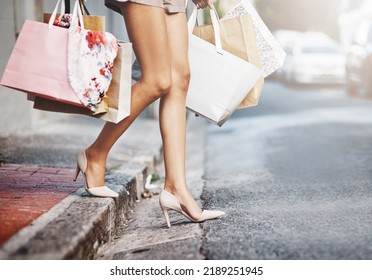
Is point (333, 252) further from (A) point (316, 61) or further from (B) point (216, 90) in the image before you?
(A) point (316, 61)

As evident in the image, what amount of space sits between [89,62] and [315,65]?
1647 cm

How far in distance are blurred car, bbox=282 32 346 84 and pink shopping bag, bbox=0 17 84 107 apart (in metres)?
16.1

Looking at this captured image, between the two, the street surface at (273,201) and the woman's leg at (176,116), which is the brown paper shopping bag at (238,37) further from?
the street surface at (273,201)

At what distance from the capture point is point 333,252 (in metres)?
2.32

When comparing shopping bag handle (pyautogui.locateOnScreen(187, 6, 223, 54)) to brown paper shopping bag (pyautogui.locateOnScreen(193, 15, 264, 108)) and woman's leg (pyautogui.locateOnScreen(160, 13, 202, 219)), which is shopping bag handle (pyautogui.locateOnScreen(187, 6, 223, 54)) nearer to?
brown paper shopping bag (pyautogui.locateOnScreen(193, 15, 264, 108))

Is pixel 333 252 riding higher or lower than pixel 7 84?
lower

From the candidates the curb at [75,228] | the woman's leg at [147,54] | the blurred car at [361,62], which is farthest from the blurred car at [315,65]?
the woman's leg at [147,54]

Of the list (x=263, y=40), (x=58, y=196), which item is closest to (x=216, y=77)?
(x=263, y=40)

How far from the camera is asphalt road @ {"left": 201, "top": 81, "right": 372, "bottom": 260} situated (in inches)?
97.7

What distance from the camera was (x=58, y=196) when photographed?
3.09 meters

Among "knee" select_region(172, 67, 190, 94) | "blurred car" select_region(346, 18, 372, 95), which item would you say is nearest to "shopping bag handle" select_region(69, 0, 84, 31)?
"knee" select_region(172, 67, 190, 94)

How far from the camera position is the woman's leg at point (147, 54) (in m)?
2.70

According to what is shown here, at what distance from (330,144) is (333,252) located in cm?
388
